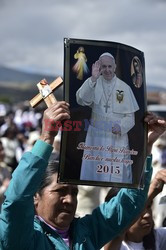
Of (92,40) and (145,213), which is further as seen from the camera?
(145,213)

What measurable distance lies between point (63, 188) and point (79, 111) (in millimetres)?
519

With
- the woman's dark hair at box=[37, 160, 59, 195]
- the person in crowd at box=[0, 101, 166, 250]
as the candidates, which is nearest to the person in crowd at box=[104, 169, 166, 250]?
the person in crowd at box=[0, 101, 166, 250]

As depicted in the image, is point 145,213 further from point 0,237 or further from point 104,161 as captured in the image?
point 0,237

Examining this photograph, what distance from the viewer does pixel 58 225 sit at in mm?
3547

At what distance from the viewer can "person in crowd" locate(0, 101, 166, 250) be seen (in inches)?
124

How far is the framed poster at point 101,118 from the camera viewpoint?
332cm

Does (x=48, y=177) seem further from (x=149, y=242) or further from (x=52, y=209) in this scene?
(x=149, y=242)

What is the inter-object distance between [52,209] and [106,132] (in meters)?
0.54

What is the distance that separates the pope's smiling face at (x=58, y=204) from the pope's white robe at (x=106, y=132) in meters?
0.28

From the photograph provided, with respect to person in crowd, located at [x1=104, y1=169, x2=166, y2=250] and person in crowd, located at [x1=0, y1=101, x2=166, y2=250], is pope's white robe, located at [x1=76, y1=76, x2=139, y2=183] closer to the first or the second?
person in crowd, located at [x1=0, y1=101, x2=166, y2=250]

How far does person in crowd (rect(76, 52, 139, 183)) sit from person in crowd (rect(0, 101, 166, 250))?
0.16m

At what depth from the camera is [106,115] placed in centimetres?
337

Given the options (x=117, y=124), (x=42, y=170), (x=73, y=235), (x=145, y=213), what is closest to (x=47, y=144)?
(x=42, y=170)

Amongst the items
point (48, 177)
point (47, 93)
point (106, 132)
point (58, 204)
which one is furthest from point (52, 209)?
point (47, 93)
